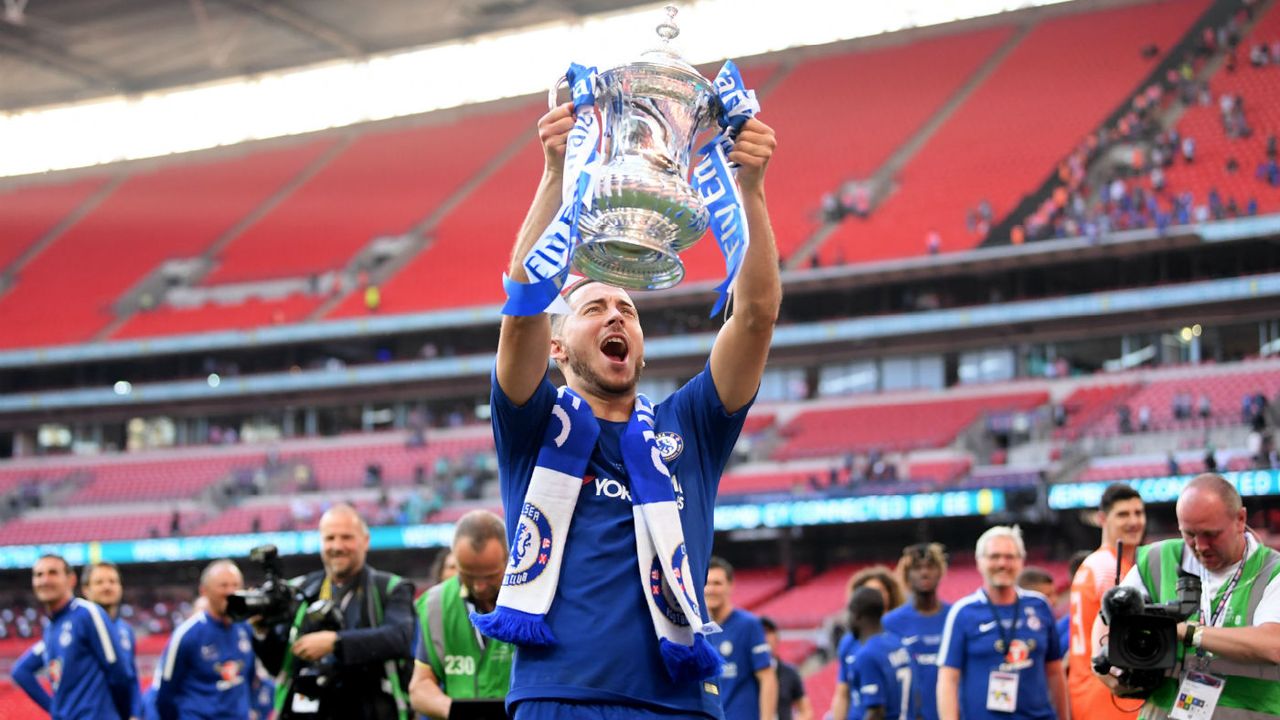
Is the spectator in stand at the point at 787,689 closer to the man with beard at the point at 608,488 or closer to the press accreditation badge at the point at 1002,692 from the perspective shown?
the press accreditation badge at the point at 1002,692

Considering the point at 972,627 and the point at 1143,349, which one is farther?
the point at 1143,349

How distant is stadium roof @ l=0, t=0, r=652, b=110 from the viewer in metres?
35.8

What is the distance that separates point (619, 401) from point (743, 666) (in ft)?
15.5

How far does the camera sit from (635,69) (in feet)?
11.7

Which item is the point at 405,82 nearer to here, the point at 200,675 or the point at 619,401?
the point at 200,675

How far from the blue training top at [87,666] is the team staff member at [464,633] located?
11.5 ft

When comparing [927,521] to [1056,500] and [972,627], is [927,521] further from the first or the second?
[972,627]

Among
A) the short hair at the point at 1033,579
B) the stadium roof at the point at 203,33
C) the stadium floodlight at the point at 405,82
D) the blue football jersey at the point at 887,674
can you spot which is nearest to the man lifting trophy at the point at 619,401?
the blue football jersey at the point at 887,674

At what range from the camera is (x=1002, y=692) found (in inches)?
287

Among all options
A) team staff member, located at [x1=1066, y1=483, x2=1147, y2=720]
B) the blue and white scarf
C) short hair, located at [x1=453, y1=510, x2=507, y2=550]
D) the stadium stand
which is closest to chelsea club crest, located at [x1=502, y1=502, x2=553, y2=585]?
the blue and white scarf

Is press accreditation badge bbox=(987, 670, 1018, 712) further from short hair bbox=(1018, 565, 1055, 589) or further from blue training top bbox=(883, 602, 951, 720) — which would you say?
short hair bbox=(1018, 565, 1055, 589)

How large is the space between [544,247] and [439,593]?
3.11 meters

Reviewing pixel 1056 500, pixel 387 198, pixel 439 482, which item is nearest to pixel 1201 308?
pixel 1056 500

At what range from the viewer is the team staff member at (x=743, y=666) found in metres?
7.88
